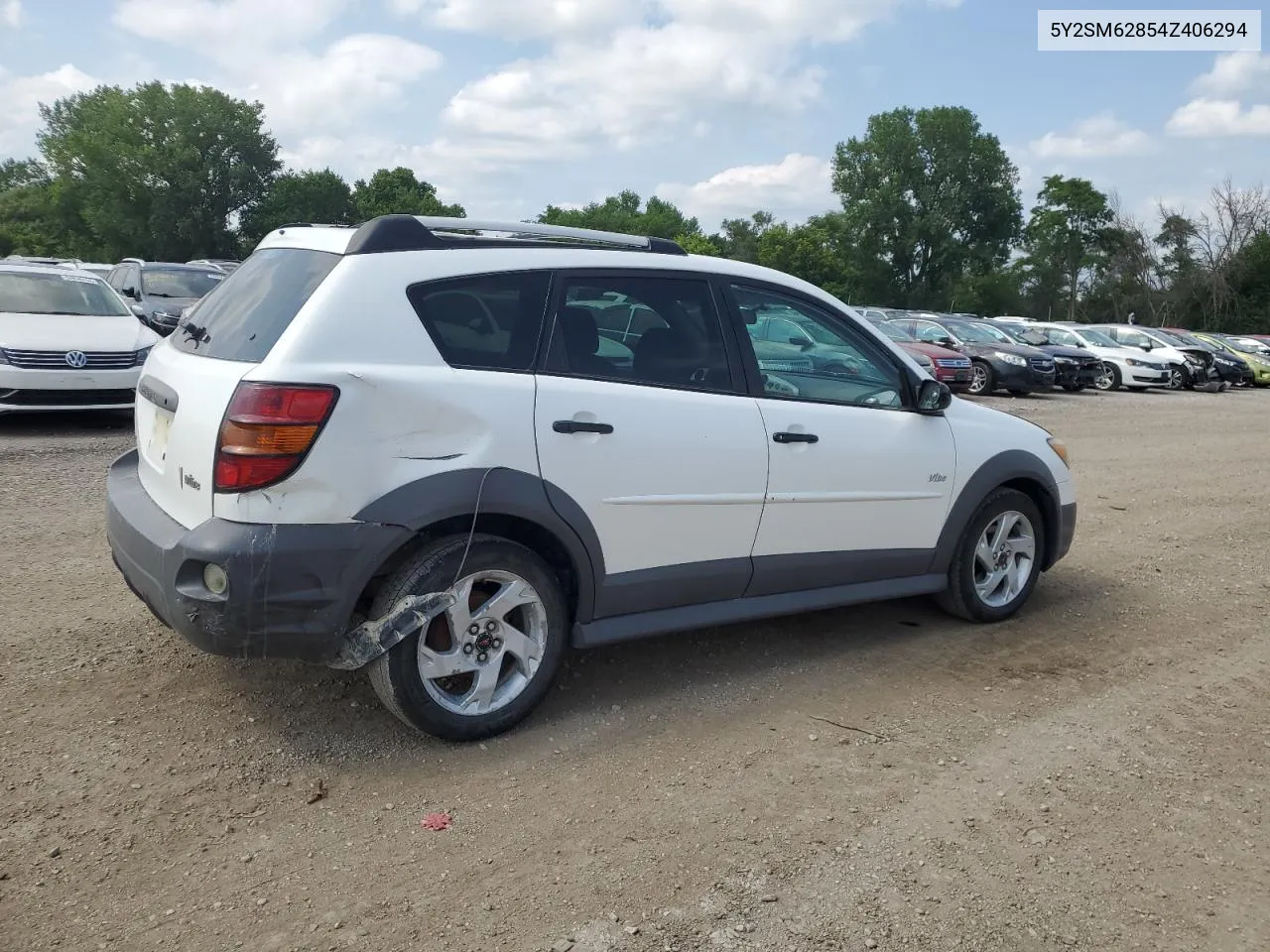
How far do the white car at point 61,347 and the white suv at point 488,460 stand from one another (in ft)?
20.0

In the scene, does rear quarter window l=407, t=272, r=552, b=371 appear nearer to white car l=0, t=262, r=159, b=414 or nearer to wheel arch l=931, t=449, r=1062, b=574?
wheel arch l=931, t=449, r=1062, b=574

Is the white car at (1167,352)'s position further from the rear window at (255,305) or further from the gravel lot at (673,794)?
the rear window at (255,305)

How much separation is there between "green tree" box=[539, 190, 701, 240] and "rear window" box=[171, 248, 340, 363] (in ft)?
240

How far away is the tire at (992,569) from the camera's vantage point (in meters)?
5.21

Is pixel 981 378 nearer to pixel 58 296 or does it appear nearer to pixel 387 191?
pixel 58 296

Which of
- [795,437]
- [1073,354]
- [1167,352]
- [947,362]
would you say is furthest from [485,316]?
[1167,352]

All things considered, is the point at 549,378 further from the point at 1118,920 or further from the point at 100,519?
the point at 100,519

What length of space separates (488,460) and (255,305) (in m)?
Result: 1.06

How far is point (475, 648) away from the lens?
3.70m

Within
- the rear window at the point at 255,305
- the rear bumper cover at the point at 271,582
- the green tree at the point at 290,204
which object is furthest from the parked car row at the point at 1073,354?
the green tree at the point at 290,204

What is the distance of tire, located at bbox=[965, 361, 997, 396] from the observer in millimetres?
20734

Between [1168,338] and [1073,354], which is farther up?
[1168,338]

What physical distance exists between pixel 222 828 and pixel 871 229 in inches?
2731

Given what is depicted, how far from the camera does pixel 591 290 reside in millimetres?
4012
